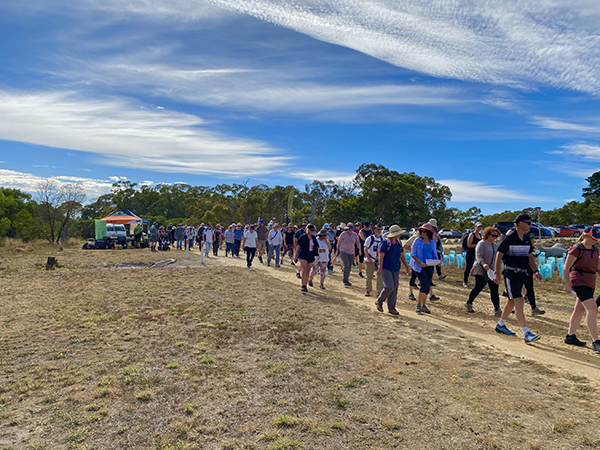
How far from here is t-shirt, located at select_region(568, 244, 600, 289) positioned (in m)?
6.10

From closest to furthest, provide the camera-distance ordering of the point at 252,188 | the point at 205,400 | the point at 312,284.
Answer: the point at 205,400, the point at 312,284, the point at 252,188

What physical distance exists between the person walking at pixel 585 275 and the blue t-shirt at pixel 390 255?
10.1ft

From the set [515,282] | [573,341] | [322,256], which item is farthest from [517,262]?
[322,256]

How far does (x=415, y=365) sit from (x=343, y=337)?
156cm

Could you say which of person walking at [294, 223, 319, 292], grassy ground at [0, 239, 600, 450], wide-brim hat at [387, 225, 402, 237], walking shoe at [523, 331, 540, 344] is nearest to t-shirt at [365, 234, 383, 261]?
person walking at [294, 223, 319, 292]

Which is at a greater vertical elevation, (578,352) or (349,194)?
(349,194)

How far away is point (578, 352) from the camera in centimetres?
609

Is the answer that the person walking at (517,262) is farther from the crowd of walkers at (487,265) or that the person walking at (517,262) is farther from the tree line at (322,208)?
the tree line at (322,208)

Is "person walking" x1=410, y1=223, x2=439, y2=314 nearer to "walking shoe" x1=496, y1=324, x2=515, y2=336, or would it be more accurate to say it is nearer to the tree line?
"walking shoe" x1=496, y1=324, x2=515, y2=336

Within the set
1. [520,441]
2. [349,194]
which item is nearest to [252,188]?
[349,194]

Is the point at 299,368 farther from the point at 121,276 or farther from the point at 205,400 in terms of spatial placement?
the point at 121,276

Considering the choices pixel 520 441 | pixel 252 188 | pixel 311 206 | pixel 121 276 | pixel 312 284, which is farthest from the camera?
pixel 252 188

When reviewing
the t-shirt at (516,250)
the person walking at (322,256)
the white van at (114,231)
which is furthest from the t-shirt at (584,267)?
the white van at (114,231)

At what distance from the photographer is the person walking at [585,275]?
605cm
